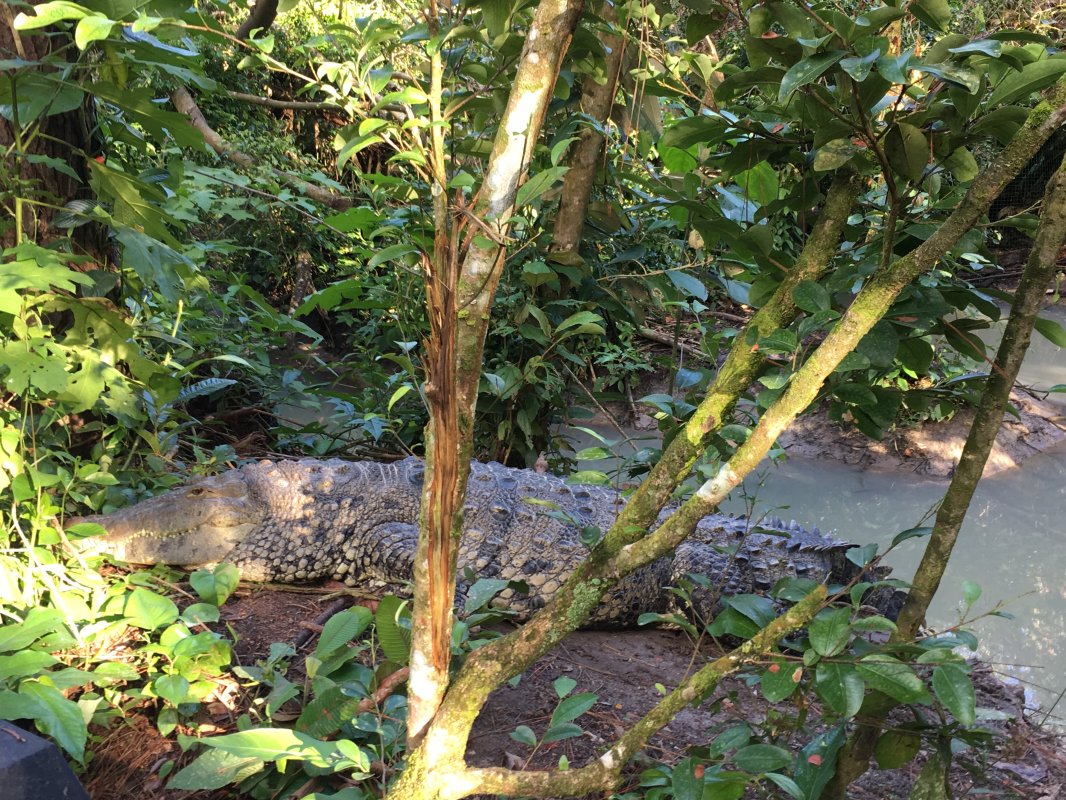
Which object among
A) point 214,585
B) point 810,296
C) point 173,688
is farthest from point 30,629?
point 810,296

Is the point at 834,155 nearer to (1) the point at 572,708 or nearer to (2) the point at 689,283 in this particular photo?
(1) the point at 572,708

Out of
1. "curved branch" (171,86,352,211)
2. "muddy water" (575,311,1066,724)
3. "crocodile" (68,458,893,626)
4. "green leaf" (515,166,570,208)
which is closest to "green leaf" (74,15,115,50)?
"green leaf" (515,166,570,208)

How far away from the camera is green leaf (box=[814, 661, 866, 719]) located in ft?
3.99

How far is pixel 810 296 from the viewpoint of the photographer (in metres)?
1.43

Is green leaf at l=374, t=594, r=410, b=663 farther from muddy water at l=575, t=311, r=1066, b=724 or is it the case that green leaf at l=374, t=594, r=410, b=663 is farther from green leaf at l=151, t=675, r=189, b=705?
muddy water at l=575, t=311, r=1066, b=724

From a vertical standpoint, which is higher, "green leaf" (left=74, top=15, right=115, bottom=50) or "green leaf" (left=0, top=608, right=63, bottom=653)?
"green leaf" (left=74, top=15, right=115, bottom=50)

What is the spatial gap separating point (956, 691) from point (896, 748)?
12.7 inches

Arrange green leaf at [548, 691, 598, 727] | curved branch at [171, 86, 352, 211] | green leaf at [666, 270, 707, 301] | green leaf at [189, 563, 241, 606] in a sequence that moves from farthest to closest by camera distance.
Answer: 1. curved branch at [171, 86, 352, 211]
2. green leaf at [666, 270, 707, 301]
3. green leaf at [189, 563, 241, 606]
4. green leaf at [548, 691, 598, 727]

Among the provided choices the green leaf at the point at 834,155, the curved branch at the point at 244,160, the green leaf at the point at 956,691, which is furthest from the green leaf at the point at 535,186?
the curved branch at the point at 244,160

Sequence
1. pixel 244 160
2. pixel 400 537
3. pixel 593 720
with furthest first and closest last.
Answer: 1. pixel 244 160
2. pixel 400 537
3. pixel 593 720

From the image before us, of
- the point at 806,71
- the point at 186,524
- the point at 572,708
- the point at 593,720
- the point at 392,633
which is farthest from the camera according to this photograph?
the point at 186,524

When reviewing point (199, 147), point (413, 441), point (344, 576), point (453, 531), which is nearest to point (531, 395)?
point (413, 441)

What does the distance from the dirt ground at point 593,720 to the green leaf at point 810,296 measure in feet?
2.42

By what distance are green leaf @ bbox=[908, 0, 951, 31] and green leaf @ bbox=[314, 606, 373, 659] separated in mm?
1730
